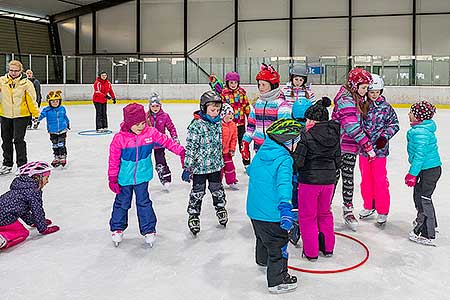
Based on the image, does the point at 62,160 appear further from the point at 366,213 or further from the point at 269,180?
the point at 269,180

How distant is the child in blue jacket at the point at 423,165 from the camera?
3539 millimetres

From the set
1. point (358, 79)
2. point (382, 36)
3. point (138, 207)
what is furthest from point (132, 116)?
point (382, 36)

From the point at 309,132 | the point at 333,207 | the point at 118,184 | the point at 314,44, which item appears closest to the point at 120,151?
the point at 118,184

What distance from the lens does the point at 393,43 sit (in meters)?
23.0

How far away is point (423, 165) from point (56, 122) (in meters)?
4.87

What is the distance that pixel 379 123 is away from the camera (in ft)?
13.0

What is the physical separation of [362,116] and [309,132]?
0.91 meters

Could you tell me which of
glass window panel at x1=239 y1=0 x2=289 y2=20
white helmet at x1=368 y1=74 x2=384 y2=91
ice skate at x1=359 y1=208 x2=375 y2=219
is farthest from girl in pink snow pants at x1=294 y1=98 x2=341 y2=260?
glass window panel at x1=239 y1=0 x2=289 y2=20

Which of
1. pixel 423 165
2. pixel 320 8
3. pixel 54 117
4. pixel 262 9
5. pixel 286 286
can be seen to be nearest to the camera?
pixel 286 286

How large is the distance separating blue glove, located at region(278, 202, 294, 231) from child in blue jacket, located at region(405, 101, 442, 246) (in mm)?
1330

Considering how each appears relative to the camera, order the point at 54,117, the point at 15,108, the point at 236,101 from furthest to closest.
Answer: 1. the point at 54,117
2. the point at 236,101
3. the point at 15,108

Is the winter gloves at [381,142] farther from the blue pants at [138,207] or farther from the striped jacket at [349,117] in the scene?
the blue pants at [138,207]

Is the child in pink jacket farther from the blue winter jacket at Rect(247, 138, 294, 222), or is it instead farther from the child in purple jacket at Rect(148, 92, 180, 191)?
the child in purple jacket at Rect(148, 92, 180, 191)

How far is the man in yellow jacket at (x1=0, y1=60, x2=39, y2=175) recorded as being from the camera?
19.7 feet
